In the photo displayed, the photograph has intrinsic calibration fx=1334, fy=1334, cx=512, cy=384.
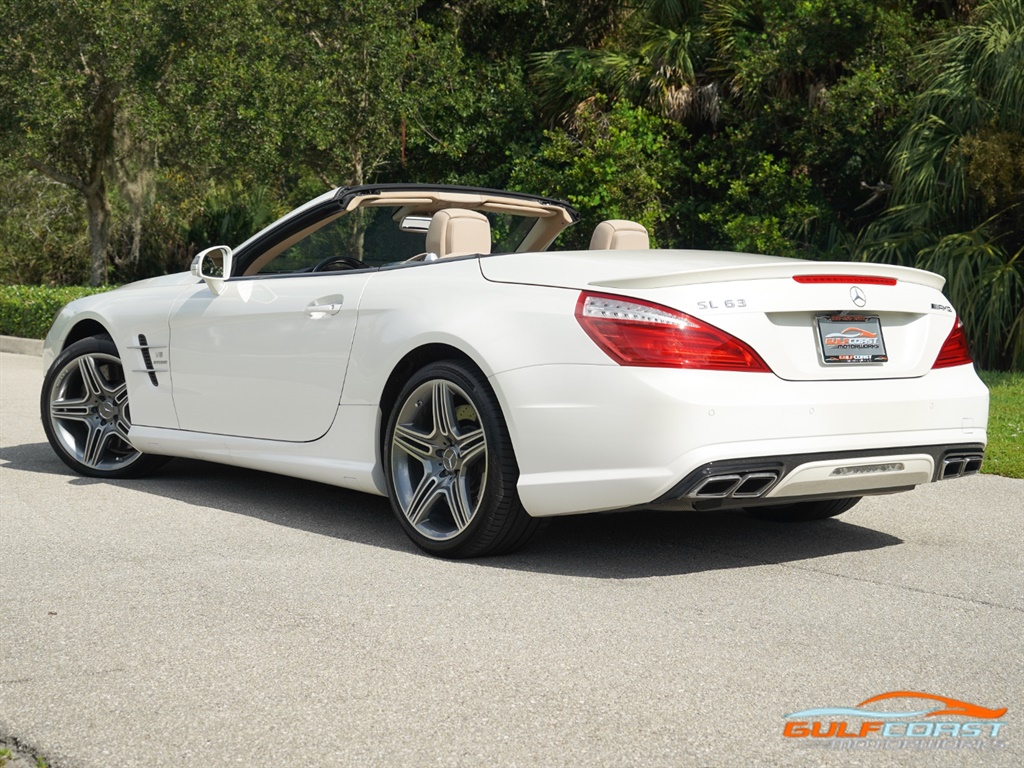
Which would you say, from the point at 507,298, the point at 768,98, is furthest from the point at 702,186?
the point at 507,298

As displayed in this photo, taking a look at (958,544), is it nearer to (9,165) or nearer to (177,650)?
(177,650)

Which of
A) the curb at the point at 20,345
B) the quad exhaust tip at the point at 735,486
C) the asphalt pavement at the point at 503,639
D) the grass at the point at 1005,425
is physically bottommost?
the curb at the point at 20,345

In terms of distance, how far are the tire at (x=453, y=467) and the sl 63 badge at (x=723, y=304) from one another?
849mm

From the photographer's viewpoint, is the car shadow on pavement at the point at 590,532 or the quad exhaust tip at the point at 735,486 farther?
the car shadow on pavement at the point at 590,532

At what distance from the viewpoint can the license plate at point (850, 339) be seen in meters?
4.85

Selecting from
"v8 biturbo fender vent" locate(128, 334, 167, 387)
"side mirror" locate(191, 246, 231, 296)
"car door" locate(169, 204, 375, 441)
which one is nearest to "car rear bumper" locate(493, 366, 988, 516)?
"car door" locate(169, 204, 375, 441)

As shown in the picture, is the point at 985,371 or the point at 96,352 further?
the point at 985,371

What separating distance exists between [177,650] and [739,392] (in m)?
2.05

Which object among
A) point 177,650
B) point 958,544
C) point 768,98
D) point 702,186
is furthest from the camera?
point 702,186

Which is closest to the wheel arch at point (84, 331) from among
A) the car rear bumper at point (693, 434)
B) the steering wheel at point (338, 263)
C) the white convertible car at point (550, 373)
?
the white convertible car at point (550, 373)

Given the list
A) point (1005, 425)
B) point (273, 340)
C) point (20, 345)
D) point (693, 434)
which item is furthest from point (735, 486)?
point (20, 345)

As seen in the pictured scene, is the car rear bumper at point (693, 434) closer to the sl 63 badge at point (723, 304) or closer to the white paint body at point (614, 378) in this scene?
the white paint body at point (614, 378)

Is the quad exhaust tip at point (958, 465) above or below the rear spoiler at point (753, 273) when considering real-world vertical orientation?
below

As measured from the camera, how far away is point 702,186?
1898 cm
